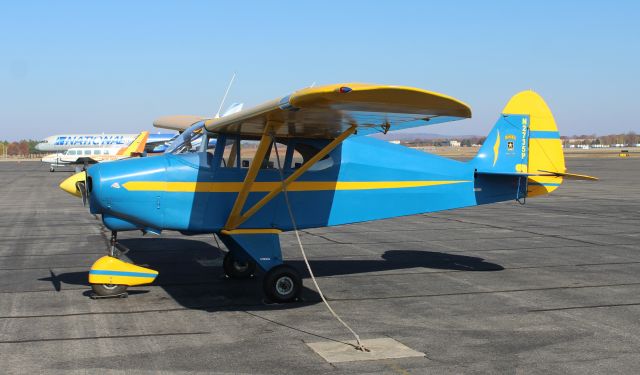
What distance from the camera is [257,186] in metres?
8.93

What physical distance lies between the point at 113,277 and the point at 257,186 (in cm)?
216

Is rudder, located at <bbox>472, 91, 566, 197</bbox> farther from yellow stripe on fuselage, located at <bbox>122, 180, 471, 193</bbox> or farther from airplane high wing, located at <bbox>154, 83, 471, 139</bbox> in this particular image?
airplane high wing, located at <bbox>154, 83, 471, 139</bbox>

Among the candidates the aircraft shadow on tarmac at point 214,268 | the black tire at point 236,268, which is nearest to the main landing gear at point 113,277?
the aircraft shadow on tarmac at point 214,268

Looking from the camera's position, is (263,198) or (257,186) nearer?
(263,198)

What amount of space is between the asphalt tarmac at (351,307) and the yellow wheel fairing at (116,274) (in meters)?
0.24

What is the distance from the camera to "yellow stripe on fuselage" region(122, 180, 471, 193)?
8.53m

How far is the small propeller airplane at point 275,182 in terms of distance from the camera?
8.28 meters

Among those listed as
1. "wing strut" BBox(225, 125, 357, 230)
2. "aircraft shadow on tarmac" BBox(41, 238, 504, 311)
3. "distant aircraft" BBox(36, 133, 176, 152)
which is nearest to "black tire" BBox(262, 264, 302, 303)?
"aircraft shadow on tarmac" BBox(41, 238, 504, 311)

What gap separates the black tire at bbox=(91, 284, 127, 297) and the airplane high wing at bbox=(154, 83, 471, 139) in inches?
92.7

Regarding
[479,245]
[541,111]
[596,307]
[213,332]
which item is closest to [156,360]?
[213,332]

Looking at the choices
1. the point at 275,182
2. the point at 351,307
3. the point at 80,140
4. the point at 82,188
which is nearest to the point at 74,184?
the point at 82,188

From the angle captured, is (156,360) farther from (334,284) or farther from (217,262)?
(217,262)

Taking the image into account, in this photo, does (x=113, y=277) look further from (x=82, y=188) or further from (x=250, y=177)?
(x=250, y=177)

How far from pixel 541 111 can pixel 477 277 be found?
3.14 metres
